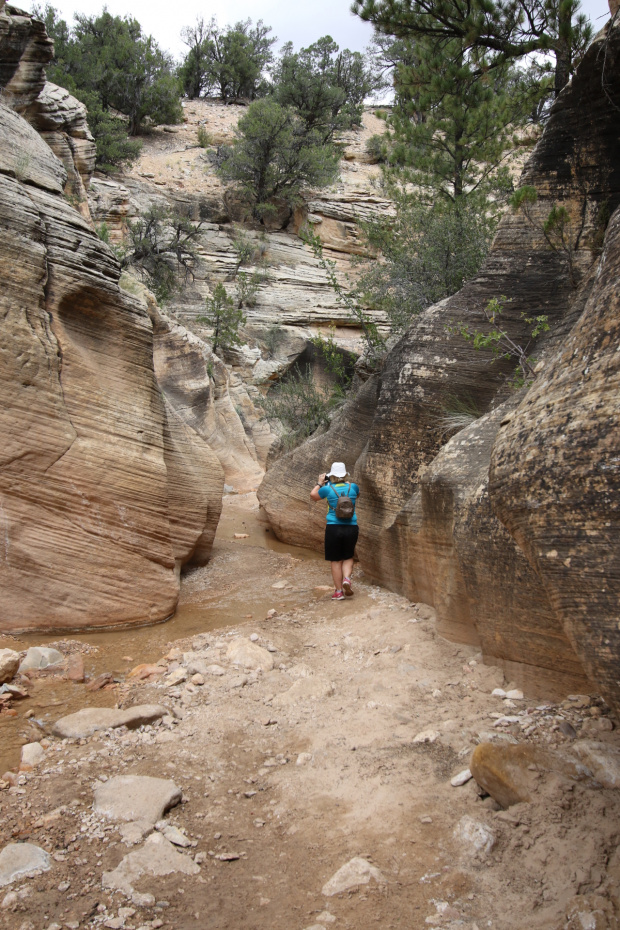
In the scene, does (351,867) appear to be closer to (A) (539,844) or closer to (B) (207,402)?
(A) (539,844)

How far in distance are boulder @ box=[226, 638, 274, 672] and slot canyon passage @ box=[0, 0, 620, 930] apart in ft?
0.11

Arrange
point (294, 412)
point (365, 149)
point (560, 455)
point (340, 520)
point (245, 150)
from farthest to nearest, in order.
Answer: point (365, 149) < point (245, 150) < point (294, 412) < point (340, 520) < point (560, 455)

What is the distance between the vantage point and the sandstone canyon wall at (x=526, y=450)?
7.57 ft

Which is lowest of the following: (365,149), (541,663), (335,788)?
(335,788)

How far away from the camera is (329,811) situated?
281 centimetres

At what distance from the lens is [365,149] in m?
27.8

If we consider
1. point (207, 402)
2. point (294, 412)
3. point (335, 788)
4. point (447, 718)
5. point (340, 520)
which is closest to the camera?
point (335, 788)

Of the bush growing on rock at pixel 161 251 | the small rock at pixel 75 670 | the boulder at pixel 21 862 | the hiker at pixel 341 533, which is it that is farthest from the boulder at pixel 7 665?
the bush growing on rock at pixel 161 251

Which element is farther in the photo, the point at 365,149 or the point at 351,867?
the point at 365,149

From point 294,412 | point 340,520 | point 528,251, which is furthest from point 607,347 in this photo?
point 294,412

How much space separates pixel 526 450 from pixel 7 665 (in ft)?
11.2

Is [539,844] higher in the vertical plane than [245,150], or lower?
lower

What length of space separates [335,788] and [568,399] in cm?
199

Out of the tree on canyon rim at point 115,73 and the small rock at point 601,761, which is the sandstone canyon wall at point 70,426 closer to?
the small rock at point 601,761
